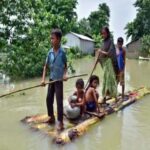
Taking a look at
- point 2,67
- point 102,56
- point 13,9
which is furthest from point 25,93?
point 102,56

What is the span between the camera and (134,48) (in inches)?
1660

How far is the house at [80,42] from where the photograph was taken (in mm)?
43094

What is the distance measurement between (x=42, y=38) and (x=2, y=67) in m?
2.82

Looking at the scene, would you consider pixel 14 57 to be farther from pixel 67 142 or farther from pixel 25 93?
pixel 67 142

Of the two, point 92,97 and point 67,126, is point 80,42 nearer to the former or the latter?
point 92,97

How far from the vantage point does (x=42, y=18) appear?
16266 millimetres

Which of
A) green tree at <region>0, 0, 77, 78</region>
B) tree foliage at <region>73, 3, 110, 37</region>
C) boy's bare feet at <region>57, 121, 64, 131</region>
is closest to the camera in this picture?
boy's bare feet at <region>57, 121, 64, 131</region>

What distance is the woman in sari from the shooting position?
27.3ft

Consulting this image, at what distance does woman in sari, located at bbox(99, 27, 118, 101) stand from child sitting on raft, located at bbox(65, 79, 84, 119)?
1.43 m

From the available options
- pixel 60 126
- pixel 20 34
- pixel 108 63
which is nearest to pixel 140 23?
pixel 20 34

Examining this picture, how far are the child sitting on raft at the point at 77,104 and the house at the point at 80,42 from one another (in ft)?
117

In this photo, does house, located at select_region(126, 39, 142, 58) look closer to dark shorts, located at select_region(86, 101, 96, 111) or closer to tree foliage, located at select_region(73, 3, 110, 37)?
tree foliage, located at select_region(73, 3, 110, 37)

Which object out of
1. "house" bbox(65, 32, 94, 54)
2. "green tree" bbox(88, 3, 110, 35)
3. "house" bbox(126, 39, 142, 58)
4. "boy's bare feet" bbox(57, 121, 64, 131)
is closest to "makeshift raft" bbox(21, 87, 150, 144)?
"boy's bare feet" bbox(57, 121, 64, 131)

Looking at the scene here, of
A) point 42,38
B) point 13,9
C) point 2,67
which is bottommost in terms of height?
point 2,67
